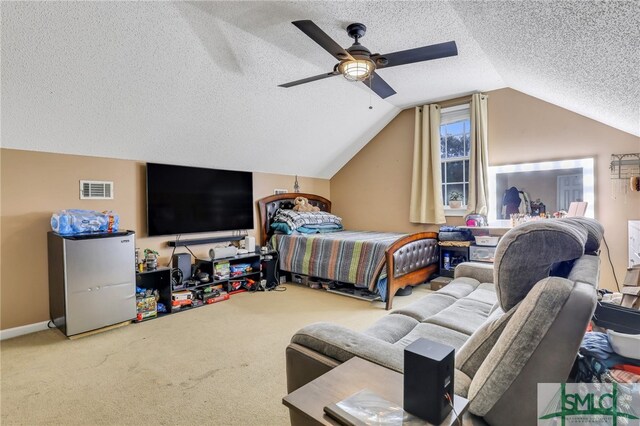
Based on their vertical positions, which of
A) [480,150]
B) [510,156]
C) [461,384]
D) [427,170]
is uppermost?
[480,150]

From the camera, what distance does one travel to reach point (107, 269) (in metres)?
2.90

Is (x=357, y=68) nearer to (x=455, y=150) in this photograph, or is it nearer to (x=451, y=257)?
(x=455, y=150)

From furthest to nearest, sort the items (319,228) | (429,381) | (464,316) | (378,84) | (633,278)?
(319,228) < (378,84) < (464,316) < (633,278) < (429,381)

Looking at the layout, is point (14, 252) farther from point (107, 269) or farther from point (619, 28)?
point (619, 28)

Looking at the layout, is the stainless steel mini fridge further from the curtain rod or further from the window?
the curtain rod

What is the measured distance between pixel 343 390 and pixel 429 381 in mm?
264

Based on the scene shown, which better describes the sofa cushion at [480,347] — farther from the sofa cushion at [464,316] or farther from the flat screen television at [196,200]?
the flat screen television at [196,200]

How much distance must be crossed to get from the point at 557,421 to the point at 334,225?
436cm

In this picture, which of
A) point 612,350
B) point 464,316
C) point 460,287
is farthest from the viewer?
point 460,287

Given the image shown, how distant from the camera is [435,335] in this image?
168 cm

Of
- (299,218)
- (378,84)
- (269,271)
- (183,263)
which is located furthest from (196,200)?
(378,84)

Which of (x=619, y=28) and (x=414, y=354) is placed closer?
(x=414, y=354)

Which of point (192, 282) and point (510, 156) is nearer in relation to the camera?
point (192, 282)

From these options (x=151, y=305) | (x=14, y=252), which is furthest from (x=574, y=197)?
(x=14, y=252)
